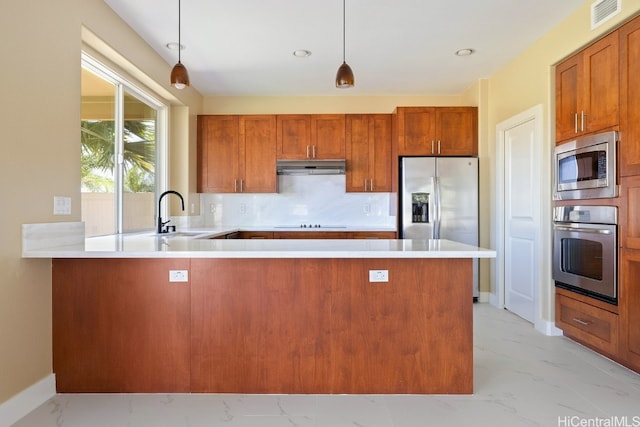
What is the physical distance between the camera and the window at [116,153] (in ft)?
10.1

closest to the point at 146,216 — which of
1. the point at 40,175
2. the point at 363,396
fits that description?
the point at 40,175

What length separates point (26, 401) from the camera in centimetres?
207

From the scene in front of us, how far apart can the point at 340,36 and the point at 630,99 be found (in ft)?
7.15

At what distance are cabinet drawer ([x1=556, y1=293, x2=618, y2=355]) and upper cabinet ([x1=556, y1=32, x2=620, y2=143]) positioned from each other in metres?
1.32

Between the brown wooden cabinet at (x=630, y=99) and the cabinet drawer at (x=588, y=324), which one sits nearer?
the brown wooden cabinet at (x=630, y=99)

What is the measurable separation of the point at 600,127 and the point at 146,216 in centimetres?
406

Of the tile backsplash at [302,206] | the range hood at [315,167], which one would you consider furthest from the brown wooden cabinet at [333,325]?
the tile backsplash at [302,206]

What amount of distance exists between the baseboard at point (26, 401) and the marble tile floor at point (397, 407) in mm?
41

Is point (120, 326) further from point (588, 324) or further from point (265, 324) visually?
point (588, 324)

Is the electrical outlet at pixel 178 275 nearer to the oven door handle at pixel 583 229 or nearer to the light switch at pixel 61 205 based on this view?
the light switch at pixel 61 205

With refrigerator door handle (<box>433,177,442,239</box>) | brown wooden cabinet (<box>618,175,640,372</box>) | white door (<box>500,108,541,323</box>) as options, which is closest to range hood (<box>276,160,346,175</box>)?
refrigerator door handle (<box>433,177,442,239</box>)

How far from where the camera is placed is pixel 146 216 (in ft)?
13.3

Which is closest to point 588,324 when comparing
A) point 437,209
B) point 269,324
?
point 437,209

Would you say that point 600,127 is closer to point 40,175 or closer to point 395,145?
point 395,145
